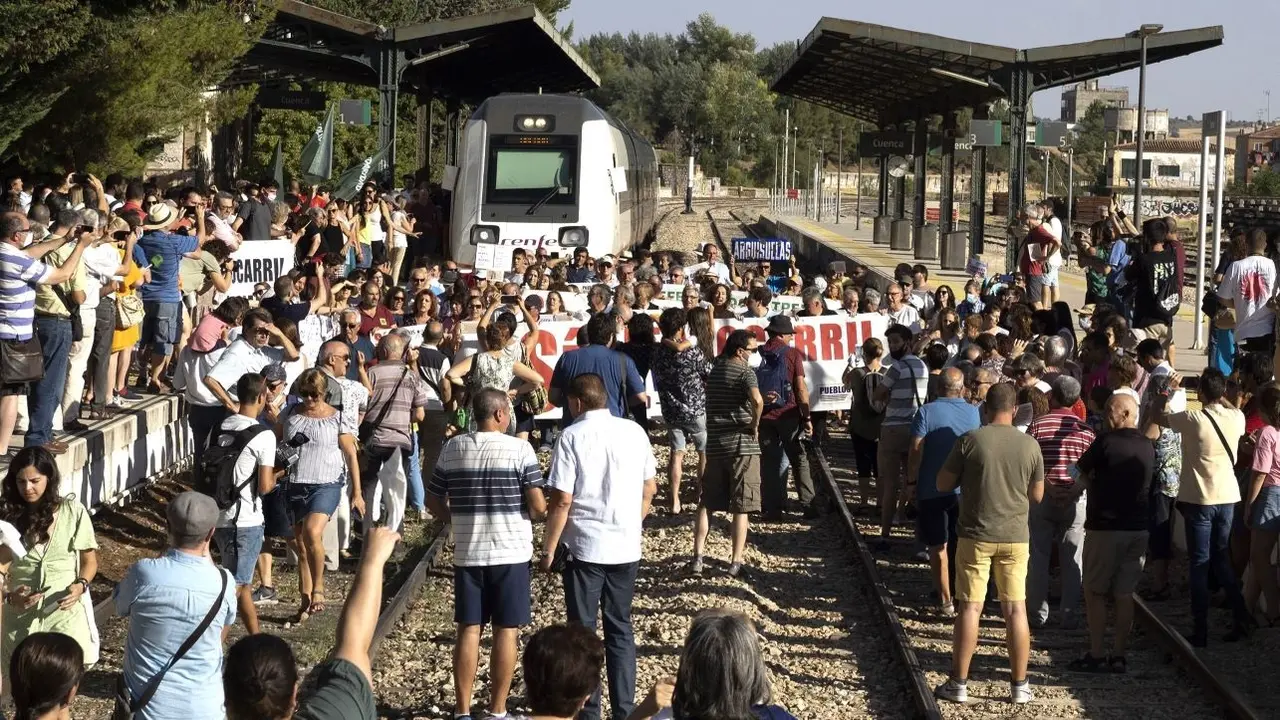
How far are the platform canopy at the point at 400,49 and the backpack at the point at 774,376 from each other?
63.6ft

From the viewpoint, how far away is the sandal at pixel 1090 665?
10219mm

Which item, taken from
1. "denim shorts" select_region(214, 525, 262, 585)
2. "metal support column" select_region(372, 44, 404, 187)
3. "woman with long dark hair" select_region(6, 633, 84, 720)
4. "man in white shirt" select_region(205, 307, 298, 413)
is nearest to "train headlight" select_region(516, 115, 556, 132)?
"metal support column" select_region(372, 44, 404, 187)

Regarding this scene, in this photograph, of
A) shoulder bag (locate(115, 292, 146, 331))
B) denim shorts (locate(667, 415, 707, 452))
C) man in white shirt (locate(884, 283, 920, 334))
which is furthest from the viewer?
man in white shirt (locate(884, 283, 920, 334))

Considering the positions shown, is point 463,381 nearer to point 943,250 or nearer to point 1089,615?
point 1089,615

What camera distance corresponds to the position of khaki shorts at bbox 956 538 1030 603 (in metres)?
9.50

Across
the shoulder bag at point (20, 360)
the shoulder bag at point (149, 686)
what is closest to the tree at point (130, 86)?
the shoulder bag at point (20, 360)

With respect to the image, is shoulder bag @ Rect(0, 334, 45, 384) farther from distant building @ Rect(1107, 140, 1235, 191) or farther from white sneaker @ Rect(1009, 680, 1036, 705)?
distant building @ Rect(1107, 140, 1235, 191)

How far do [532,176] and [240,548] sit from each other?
17708 mm

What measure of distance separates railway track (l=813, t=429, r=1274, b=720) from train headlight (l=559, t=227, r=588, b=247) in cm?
1455

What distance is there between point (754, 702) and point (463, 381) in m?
7.59

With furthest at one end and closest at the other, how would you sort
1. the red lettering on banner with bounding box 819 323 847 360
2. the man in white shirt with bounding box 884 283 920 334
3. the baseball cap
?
the man in white shirt with bounding box 884 283 920 334
the red lettering on banner with bounding box 819 323 847 360
the baseball cap

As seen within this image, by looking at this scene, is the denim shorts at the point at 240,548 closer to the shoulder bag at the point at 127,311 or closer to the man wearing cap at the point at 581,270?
the shoulder bag at the point at 127,311

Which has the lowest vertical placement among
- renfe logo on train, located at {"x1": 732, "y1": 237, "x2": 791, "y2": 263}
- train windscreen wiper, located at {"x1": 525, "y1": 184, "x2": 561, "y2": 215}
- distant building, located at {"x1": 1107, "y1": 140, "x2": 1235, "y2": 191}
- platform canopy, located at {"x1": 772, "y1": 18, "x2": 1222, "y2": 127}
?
renfe logo on train, located at {"x1": 732, "y1": 237, "x2": 791, "y2": 263}

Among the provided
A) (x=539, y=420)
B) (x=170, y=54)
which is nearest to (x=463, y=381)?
(x=539, y=420)
